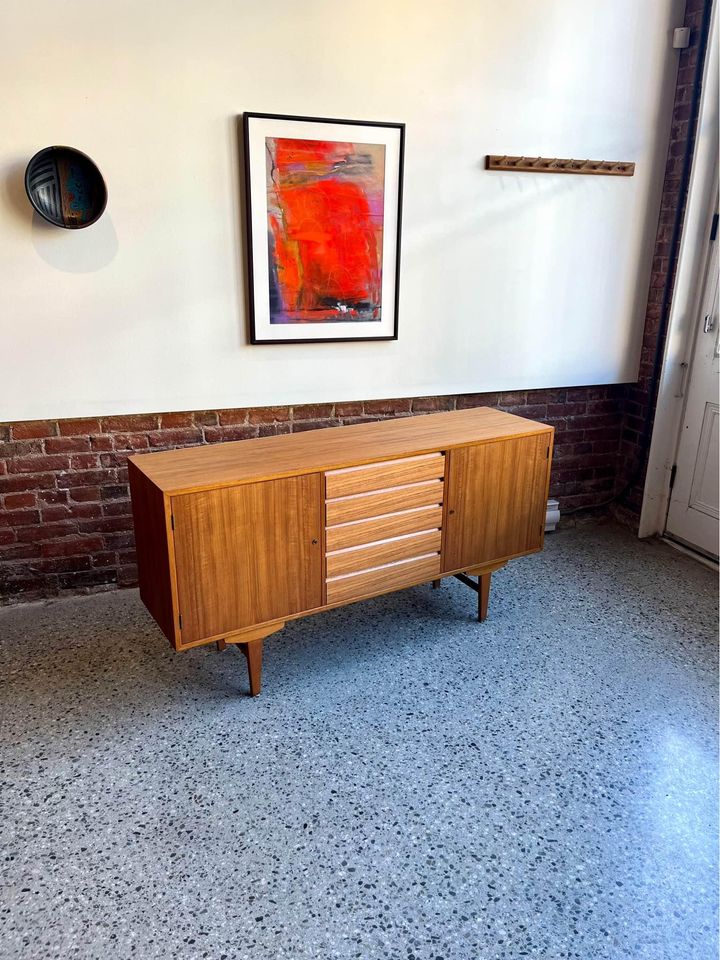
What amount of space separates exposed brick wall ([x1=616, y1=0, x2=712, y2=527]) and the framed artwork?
163cm

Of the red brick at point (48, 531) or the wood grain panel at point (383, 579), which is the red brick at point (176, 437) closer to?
the red brick at point (48, 531)

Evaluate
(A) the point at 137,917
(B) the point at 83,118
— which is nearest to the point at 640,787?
(A) the point at 137,917

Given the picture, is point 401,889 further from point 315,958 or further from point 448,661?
point 448,661

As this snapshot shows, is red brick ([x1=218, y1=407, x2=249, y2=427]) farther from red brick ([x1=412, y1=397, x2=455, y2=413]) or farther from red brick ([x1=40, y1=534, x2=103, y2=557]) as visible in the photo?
red brick ([x1=412, y1=397, x2=455, y2=413])

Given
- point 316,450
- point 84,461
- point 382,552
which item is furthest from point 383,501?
point 84,461

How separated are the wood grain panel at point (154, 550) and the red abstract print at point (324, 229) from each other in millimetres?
1192

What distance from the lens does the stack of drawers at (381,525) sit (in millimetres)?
2551

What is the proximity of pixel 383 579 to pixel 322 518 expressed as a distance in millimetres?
422

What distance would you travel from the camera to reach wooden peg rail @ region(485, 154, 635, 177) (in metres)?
3.39

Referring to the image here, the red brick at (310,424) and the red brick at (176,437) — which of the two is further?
the red brick at (310,424)

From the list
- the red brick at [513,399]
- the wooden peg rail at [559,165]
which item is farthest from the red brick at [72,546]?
the wooden peg rail at [559,165]

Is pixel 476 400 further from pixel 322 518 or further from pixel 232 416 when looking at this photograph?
pixel 322 518

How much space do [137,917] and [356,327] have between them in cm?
253

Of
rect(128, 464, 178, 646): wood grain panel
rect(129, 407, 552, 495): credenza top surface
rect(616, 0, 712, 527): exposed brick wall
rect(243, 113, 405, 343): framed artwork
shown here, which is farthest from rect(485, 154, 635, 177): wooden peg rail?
rect(128, 464, 178, 646): wood grain panel
